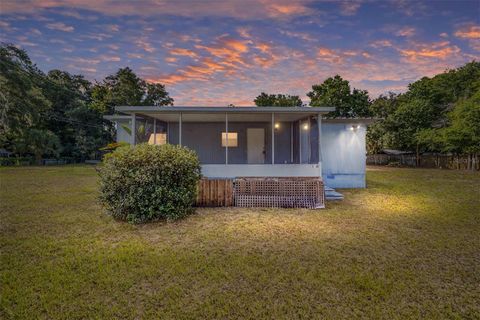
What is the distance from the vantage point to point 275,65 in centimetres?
1445

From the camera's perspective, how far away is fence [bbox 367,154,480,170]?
2097cm

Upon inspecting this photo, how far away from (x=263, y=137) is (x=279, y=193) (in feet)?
18.5

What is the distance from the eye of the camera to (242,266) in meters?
3.53

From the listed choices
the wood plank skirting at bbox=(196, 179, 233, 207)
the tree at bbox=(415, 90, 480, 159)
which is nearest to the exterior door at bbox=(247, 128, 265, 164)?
the wood plank skirting at bbox=(196, 179, 233, 207)

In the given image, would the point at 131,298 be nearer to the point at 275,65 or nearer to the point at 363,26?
the point at 363,26

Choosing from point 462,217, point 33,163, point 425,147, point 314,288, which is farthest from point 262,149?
point 33,163

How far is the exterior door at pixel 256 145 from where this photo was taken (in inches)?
498

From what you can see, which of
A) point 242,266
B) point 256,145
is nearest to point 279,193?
point 242,266

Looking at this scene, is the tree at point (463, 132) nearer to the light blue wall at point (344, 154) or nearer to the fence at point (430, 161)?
the fence at point (430, 161)

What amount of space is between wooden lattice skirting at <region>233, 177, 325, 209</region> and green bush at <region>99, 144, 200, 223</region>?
6.57ft

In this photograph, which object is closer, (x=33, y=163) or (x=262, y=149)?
(x=262, y=149)

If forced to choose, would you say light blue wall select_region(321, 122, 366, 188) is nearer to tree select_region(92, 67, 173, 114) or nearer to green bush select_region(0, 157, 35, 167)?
tree select_region(92, 67, 173, 114)

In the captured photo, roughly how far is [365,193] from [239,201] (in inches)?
211

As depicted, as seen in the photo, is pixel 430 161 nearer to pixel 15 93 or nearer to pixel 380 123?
pixel 380 123
